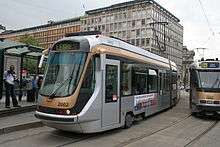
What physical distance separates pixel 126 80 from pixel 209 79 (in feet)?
22.8

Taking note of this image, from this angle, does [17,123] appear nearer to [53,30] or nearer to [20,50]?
[20,50]

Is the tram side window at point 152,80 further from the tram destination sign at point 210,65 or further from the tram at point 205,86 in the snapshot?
the tram destination sign at point 210,65

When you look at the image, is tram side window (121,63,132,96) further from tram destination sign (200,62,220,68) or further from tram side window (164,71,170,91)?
tram side window (164,71,170,91)

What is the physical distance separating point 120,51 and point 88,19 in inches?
3847

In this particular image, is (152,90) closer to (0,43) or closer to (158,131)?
(158,131)

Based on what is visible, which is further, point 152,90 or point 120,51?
point 152,90

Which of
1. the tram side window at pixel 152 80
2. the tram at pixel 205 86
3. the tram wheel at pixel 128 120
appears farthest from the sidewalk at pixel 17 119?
the tram at pixel 205 86

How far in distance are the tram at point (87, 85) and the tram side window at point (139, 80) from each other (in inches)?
21.4

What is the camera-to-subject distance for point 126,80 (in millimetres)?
12859

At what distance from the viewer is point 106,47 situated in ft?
37.7

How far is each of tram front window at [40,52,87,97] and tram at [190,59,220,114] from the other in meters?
9.00

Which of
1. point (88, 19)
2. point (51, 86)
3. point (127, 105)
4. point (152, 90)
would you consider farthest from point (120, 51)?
point (88, 19)

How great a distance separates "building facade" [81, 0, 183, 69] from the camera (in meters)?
97.4

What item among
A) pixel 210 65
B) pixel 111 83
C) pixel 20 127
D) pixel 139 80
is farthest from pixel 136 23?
pixel 20 127
